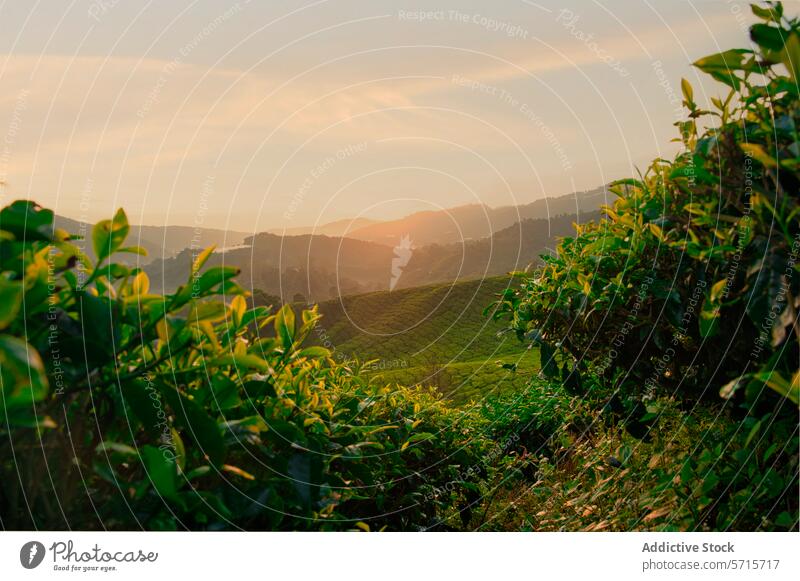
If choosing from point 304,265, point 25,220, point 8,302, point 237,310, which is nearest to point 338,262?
point 304,265

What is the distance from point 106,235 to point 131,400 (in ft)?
1.39

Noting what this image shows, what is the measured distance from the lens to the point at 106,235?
5.94 ft

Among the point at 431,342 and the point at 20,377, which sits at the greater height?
the point at 20,377

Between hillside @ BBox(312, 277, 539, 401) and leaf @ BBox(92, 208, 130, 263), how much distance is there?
220 inches

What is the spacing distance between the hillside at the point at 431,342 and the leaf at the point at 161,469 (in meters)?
5.55

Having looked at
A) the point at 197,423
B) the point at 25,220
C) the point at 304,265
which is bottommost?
the point at 197,423

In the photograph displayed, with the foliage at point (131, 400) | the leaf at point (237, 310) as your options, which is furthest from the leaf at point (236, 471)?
the leaf at point (237, 310)

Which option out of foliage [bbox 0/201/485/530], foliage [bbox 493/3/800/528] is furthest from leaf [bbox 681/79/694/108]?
foliage [bbox 0/201/485/530]

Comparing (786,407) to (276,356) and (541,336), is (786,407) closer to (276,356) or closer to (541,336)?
(541,336)

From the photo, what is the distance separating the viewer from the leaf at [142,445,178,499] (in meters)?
1.73

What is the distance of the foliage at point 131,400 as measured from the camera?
1.63m

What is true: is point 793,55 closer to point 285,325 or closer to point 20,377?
point 285,325
